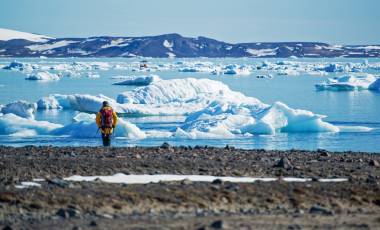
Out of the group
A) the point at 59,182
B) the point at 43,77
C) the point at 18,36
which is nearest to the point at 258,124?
the point at 59,182

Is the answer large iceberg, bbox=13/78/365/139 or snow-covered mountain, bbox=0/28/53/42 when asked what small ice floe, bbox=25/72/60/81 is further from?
snow-covered mountain, bbox=0/28/53/42

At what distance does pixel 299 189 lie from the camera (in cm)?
683

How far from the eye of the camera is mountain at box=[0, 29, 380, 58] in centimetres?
11938

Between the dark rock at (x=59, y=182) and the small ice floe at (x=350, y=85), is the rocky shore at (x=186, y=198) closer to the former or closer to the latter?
the dark rock at (x=59, y=182)

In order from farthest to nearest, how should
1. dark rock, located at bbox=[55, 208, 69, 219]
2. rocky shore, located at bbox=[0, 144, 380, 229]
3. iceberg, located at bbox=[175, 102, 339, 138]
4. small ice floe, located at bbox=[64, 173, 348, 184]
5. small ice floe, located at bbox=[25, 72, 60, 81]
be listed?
small ice floe, located at bbox=[25, 72, 60, 81] < iceberg, located at bbox=[175, 102, 339, 138] < small ice floe, located at bbox=[64, 173, 348, 184] < dark rock, located at bbox=[55, 208, 69, 219] < rocky shore, located at bbox=[0, 144, 380, 229]

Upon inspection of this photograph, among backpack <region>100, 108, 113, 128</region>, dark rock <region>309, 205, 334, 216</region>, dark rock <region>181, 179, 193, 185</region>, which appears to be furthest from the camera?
backpack <region>100, 108, 113, 128</region>

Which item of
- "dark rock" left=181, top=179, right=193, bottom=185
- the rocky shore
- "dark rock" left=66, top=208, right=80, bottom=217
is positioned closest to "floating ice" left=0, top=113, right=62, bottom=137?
the rocky shore

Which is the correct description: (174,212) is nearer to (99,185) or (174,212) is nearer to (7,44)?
(99,185)

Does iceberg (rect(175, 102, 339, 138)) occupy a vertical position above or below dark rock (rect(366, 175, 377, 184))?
below

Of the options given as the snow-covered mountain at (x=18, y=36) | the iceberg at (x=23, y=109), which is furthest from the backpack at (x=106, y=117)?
the snow-covered mountain at (x=18, y=36)

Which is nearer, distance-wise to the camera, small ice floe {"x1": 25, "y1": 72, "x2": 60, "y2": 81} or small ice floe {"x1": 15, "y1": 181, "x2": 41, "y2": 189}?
small ice floe {"x1": 15, "y1": 181, "x2": 41, "y2": 189}

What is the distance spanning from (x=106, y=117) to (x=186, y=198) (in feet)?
18.0

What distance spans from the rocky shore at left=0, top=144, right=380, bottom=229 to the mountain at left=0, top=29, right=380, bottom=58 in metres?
105

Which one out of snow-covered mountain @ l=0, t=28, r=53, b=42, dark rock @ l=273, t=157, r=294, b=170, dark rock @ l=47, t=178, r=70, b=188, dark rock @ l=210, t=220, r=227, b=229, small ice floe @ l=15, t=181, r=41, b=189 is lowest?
dark rock @ l=273, t=157, r=294, b=170
